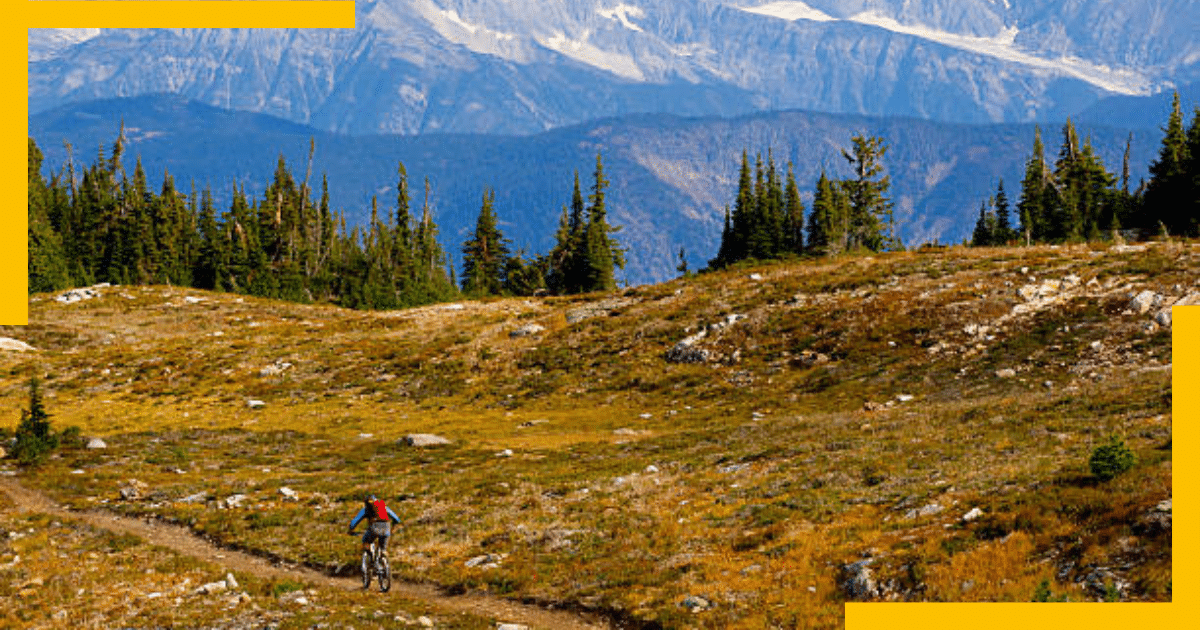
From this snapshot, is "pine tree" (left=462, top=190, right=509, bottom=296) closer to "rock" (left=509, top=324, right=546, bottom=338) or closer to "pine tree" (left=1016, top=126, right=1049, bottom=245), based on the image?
"rock" (left=509, top=324, right=546, bottom=338)

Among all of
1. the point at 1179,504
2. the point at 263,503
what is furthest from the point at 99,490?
the point at 1179,504

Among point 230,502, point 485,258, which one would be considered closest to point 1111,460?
point 230,502

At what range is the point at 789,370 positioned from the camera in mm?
49062

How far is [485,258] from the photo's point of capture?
133 m

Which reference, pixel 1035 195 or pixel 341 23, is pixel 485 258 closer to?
pixel 1035 195

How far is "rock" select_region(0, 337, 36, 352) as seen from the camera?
81.2 metres

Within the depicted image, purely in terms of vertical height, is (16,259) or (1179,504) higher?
(16,259)

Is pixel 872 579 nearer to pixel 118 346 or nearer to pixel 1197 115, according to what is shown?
pixel 118 346

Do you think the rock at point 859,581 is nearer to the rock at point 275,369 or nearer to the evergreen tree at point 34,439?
the evergreen tree at point 34,439

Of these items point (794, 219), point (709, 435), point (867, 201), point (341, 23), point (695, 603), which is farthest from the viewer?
point (794, 219)

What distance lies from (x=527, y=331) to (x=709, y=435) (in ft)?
95.6

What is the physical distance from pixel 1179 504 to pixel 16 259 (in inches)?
241

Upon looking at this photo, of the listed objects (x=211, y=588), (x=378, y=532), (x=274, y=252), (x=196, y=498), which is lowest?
(x=211, y=588)

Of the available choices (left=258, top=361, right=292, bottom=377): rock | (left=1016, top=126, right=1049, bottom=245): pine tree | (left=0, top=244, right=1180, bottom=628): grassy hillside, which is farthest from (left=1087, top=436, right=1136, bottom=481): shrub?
(left=1016, top=126, right=1049, bottom=245): pine tree
